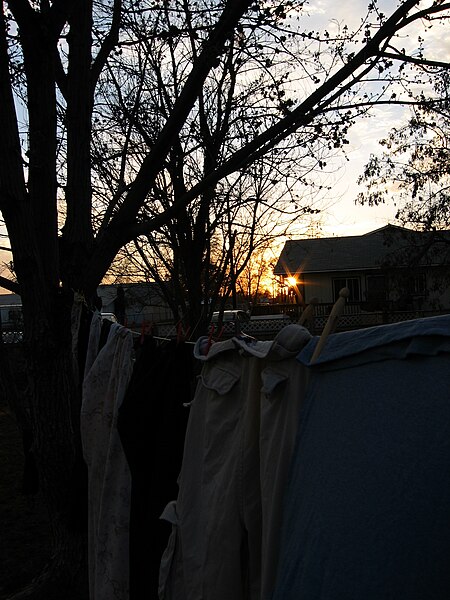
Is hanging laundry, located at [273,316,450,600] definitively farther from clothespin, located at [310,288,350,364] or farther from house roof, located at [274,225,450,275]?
house roof, located at [274,225,450,275]

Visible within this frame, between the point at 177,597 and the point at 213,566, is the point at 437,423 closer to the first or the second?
the point at 213,566

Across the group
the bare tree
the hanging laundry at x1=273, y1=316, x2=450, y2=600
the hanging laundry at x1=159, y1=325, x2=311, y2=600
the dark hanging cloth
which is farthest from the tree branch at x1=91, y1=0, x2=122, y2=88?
the hanging laundry at x1=273, y1=316, x2=450, y2=600

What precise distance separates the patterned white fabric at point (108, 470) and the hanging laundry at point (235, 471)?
583 millimetres

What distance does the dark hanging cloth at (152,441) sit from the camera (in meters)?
2.29

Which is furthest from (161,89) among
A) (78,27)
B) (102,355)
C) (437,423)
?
(437,423)

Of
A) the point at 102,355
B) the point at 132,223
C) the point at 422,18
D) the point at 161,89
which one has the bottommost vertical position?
the point at 102,355

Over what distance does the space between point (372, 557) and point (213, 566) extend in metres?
0.81

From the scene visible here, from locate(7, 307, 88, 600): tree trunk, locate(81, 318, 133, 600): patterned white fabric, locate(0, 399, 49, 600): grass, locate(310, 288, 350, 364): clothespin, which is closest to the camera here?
locate(310, 288, 350, 364): clothespin

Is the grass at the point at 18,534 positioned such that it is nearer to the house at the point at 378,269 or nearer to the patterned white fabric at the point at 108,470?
the patterned white fabric at the point at 108,470

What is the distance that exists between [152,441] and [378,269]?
24866 millimetres

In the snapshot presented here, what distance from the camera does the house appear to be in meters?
17.4

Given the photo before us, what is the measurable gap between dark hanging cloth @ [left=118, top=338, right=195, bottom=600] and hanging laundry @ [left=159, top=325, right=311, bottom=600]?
0.80ft

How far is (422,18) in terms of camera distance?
4.15m

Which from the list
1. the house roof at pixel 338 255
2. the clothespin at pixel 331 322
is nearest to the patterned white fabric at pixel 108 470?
the clothespin at pixel 331 322
